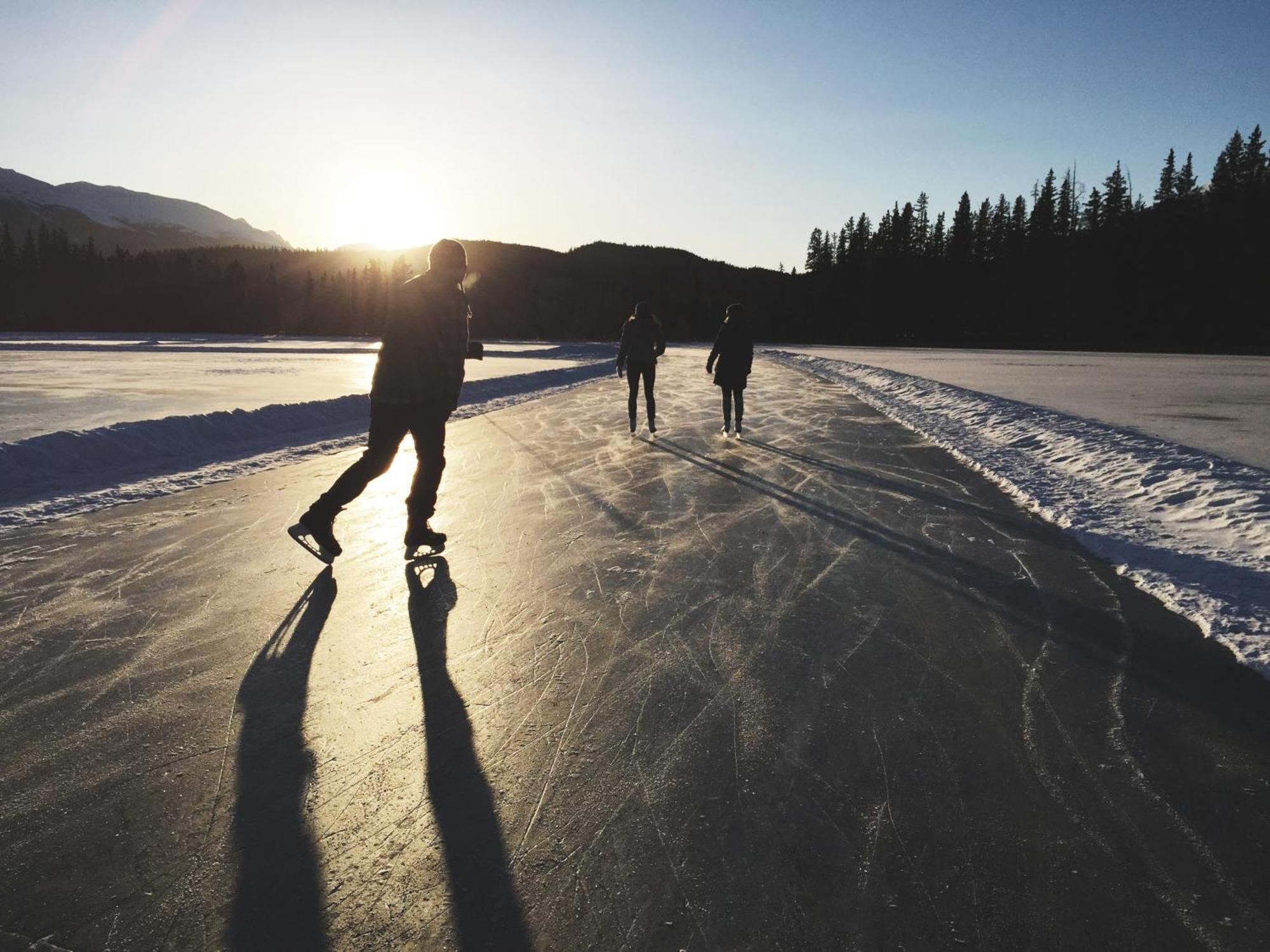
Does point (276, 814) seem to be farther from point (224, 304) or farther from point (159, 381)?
point (224, 304)

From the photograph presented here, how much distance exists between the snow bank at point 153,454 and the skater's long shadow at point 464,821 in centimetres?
472

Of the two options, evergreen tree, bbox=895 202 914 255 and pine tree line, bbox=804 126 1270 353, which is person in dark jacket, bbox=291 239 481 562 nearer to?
pine tree line, bbox=804 126 1270 353

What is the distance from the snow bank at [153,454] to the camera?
664 cm

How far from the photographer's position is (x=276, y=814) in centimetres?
233

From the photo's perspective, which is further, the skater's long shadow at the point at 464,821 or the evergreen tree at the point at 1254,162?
the evergreen tree at the point at 1254,162

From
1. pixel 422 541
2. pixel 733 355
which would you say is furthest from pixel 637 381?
pixel 422 541

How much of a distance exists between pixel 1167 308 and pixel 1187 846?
100 m

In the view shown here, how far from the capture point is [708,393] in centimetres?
1966

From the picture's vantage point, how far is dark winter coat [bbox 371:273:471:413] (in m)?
5.14

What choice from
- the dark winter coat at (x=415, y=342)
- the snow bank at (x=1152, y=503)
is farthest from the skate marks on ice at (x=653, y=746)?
the dark winter coat at (x=415, y=342)

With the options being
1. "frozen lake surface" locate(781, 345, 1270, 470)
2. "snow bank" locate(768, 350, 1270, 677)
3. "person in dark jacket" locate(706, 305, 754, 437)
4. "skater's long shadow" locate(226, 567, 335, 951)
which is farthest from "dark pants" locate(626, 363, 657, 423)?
"skater's long shadow" locate(226, 567, 335, 951)

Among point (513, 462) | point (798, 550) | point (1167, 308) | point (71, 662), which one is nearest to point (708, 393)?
point (513, 462)

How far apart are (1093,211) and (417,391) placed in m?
110

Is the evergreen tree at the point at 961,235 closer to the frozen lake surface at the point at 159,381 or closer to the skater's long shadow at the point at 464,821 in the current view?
the frozen lake surface at the point at 159,381
